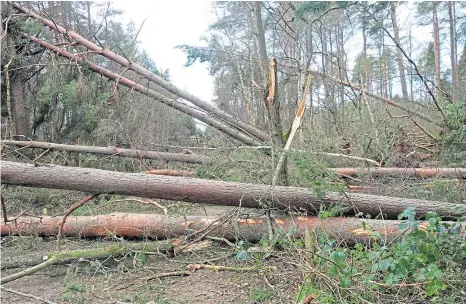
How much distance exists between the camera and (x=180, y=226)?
14.1 feet

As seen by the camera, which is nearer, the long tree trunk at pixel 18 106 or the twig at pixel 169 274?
the twig at pixel 169 274

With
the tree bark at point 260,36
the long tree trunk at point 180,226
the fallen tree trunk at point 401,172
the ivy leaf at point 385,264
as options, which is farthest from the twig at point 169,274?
the tree bark at point 260,36

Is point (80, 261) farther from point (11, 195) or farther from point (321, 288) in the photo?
point (11, 195)

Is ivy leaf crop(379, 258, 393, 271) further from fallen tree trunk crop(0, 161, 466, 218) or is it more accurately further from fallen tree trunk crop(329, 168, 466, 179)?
fallen tree trunk crop(329, 168, 466, 179)

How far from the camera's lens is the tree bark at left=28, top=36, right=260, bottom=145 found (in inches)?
284

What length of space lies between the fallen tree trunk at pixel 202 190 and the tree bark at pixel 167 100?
2.95 m

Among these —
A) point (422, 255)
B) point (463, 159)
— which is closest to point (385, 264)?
point (422, 255)

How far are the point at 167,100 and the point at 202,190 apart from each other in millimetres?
4002

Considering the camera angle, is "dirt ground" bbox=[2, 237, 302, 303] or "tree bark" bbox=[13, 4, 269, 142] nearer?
"dirt ground" bbox=[2, 237, 302, 303]

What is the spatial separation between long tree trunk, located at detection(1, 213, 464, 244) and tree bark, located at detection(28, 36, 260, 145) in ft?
9.48

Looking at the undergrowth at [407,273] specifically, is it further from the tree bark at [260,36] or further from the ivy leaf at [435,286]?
the tree bark at [260,36]

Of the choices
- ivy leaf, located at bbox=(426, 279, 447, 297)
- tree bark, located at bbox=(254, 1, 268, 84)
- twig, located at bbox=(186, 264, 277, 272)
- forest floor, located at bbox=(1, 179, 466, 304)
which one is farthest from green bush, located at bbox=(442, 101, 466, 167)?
ivy leaf, located at bbox=(426, 279, 447, 297)

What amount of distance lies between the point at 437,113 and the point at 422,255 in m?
6.92

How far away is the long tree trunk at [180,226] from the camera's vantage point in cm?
370
